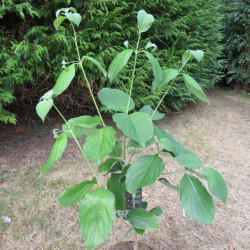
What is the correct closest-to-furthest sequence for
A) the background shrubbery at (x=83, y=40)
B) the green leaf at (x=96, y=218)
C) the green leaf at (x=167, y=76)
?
the green leaf at (x=96, y=218), the green leaf at (x=167, y=76), the background shrubbery at (x=83, y=40)

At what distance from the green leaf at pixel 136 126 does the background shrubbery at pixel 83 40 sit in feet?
6.42

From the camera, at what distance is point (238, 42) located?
6312mm

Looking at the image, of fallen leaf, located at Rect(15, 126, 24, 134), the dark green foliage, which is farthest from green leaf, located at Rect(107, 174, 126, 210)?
the dark green foliage

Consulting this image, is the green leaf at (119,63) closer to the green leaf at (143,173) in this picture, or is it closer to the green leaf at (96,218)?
the green leaf at (143,173)

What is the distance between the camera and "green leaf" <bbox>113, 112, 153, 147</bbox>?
79 centimetres

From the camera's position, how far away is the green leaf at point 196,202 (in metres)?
0.83

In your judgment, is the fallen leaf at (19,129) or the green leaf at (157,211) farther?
the fallen leaf at (19,129)

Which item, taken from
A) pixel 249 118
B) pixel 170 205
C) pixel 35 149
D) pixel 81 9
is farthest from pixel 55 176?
pixel 249 118

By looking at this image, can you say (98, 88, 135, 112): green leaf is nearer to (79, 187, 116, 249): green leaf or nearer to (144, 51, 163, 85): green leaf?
(144, 51, 163, 85): green leaf

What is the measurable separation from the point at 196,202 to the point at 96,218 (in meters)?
0.36

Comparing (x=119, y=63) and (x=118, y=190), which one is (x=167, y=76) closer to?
(x=119, y=63)

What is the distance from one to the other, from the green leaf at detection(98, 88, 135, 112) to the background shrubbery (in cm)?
175

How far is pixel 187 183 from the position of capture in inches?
35.4

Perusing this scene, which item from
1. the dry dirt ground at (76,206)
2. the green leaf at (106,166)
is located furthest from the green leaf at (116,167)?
the dry dirt ground at (76,206)
